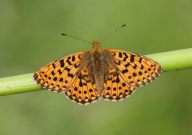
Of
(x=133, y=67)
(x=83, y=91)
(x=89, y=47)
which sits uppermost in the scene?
(x=89, y=47)

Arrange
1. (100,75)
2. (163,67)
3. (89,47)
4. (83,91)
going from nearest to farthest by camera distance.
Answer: (163,67) → (83,91) → (100,75) → (89,47)

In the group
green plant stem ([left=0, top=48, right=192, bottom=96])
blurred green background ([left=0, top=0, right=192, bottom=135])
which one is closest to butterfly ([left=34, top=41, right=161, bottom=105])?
green plant stem ([left=0, top=48, right=192, bottom=96])

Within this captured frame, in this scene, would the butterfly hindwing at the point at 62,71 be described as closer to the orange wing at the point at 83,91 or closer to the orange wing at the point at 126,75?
the orange wing at the point at 83,91

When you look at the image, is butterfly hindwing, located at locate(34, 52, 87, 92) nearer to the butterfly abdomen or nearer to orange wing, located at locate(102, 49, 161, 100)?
the butterfly abdomen

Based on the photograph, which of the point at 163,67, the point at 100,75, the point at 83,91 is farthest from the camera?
the point at 100,75

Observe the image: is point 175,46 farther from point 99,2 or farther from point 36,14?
point 36,14

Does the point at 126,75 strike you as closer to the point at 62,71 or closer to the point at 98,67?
the point at 98,67

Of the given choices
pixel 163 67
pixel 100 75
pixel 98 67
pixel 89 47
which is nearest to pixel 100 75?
pixel 100 75
